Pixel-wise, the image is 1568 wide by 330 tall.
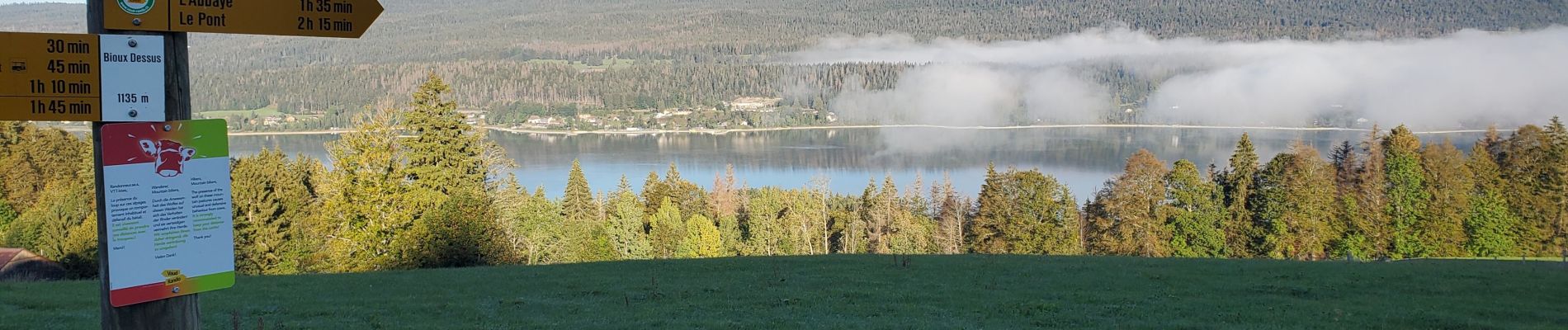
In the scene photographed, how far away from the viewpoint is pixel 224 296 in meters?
14.6

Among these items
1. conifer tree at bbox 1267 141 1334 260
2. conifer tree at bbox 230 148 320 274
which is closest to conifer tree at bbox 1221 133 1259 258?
conifer tree at bbox 1267 141 1334 260

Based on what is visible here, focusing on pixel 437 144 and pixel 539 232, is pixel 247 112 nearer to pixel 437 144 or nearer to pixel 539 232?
pixel 539 232

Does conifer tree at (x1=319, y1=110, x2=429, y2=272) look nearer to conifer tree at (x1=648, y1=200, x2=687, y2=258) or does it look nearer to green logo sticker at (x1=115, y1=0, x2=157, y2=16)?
conifer tree at (x1=648, y1=200, x2=687, y2=258)

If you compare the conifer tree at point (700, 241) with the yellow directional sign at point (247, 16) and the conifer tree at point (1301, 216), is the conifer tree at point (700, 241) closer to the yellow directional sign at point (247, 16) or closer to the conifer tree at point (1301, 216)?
the conifer tree at point (1301, 216)

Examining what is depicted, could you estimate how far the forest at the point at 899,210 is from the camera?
1133 inches

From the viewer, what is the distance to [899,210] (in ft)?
172

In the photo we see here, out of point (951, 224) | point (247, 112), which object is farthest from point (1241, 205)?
point (247, 112)

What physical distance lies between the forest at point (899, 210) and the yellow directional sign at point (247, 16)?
22.9 metres

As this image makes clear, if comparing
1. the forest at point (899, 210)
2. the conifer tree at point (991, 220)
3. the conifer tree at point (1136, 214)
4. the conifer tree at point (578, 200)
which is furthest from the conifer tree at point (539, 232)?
the conifer tree at point (1136, 214)

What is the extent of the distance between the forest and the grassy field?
9.96m

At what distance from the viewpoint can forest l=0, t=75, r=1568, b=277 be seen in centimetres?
2878

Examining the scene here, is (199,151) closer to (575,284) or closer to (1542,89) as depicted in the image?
(575,284)

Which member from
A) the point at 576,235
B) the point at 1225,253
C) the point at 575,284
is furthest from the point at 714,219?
the point at 575,284

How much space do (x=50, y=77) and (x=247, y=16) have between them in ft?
2.47
